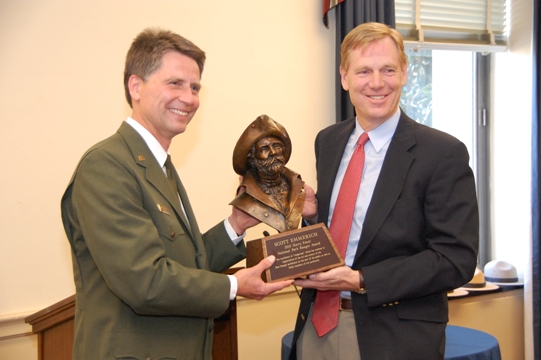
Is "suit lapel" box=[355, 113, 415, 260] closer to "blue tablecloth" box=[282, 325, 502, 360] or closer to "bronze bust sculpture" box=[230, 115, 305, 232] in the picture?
"bronze bust sculpture" box=[230, 115, 305, 232]

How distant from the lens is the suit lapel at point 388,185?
198 cm

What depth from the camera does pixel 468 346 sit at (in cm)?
298

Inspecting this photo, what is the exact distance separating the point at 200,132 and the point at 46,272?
1.25m

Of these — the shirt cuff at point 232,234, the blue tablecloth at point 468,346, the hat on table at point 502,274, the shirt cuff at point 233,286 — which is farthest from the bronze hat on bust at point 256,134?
the hat on table at point 502,274

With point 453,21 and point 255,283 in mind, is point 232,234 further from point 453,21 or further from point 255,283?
point 453,21

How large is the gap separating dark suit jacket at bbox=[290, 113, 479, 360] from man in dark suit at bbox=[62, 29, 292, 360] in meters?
0.37

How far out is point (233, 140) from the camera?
369 centimetres

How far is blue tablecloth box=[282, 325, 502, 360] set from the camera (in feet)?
9.37

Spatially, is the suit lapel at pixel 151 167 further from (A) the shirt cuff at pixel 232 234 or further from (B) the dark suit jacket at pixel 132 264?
(A) the shirt cuff at pixel 232 234

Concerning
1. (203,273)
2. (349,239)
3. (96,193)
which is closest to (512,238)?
(349,239)

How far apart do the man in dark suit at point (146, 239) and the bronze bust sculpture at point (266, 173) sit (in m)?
0.34

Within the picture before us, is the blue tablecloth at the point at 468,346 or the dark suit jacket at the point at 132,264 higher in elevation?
the dark suit jacket at the point at 132,264

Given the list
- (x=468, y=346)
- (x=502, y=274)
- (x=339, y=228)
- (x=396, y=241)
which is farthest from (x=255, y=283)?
(x=502, y=274)

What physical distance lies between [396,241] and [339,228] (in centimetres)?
22
